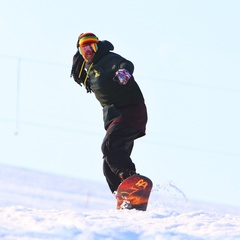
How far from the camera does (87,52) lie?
9039mm

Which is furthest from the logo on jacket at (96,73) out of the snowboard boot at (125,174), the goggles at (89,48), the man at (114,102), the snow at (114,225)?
the snow at (114,225)

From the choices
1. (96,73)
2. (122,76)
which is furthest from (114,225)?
(96,73)

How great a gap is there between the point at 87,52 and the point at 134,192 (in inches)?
46.0

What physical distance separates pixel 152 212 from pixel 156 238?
1.10 m

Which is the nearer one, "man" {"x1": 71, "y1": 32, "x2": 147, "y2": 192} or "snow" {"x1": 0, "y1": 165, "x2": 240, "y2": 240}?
"snow" {"x1": 0, "y1": 165, "x2": 240, "y2": 240}

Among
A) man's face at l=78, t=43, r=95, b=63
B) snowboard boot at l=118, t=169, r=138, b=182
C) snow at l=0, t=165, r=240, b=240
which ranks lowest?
snow at l=0, t=165, r=240, b=240

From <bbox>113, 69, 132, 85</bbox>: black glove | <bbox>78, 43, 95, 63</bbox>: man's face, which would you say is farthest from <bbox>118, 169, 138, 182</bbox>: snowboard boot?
<bbox>78, 43, 95, 63</bbox>: man's face

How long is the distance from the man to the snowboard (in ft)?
0.25

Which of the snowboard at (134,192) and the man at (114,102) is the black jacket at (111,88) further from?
the snowboard at (134,192)

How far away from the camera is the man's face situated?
9.02 meters

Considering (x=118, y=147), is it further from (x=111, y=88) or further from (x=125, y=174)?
(x=111, y=88)

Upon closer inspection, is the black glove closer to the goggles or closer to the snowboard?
the goggles

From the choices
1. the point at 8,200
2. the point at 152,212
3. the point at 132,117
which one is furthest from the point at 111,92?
the point at 8,200

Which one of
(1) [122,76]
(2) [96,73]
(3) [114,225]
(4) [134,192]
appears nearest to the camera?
(3) [114,225]
